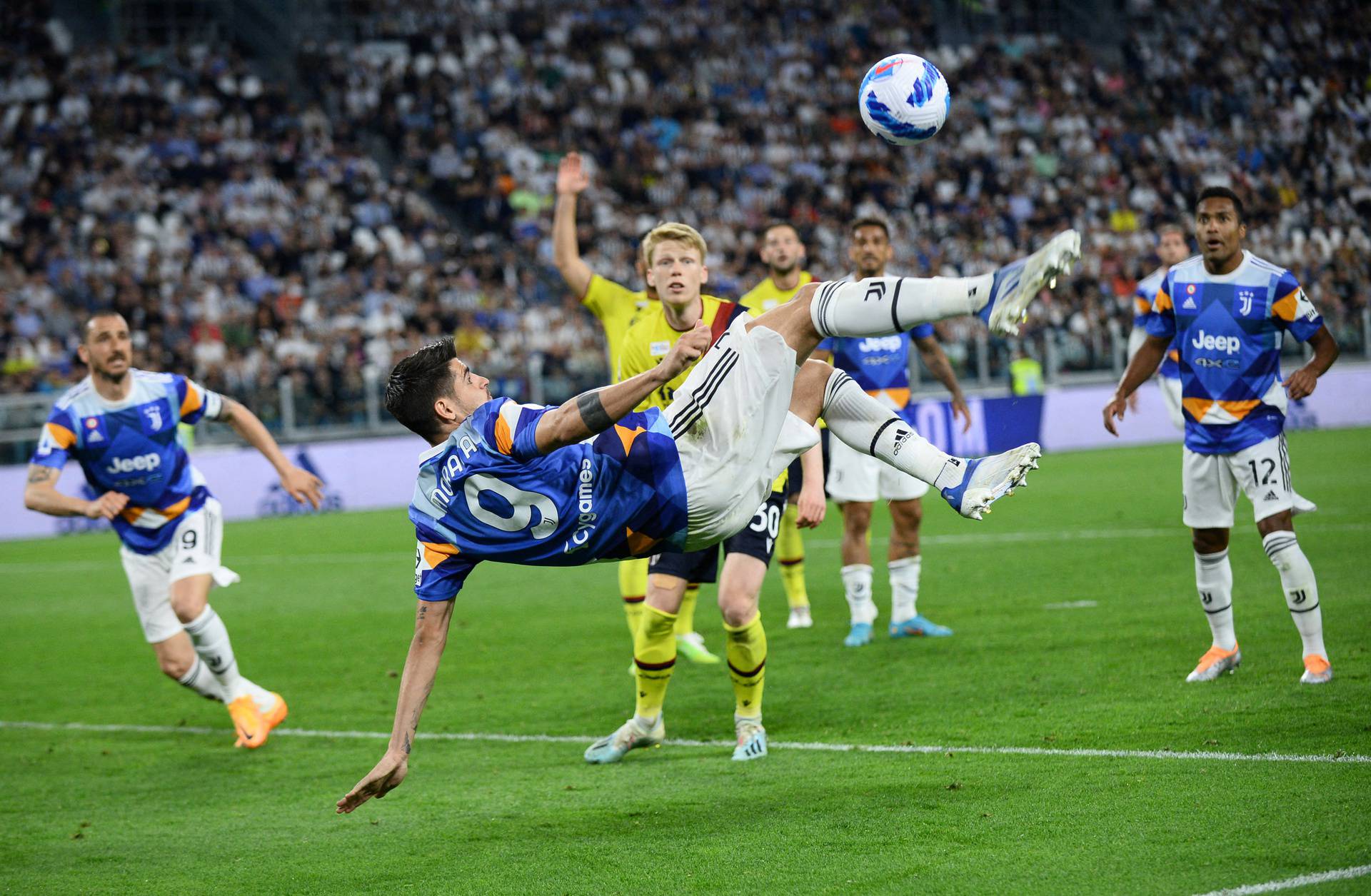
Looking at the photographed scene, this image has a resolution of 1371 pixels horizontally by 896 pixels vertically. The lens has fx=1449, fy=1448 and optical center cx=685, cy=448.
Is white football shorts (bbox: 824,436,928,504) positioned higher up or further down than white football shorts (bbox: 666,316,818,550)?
further down

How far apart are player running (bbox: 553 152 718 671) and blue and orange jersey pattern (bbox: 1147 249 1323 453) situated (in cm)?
285

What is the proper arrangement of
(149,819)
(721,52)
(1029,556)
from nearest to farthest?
1. (149,819)
2. (1029,556)
3. (721,52)

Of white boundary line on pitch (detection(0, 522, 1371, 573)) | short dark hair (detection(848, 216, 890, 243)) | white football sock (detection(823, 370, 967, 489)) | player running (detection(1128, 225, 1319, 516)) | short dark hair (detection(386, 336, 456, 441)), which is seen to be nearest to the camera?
short dark hair (detection(386, 336, 456, 441))

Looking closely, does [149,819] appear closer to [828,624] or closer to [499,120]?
[828,624]

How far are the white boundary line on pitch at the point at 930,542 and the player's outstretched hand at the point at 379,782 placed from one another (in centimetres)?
1024

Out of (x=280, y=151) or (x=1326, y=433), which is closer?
(x=1326, y=433)

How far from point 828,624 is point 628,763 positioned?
13.0 ft

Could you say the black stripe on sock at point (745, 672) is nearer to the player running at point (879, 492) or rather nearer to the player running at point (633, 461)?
the player running at point (633, 461)

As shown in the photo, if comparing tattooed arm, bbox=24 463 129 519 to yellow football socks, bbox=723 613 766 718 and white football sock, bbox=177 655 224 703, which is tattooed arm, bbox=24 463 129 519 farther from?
yellow football socks, bbox=723 613 766 718

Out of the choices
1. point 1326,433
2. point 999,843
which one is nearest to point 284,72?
point 1326,433

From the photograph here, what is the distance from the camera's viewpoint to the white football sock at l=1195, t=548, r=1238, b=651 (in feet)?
24.7

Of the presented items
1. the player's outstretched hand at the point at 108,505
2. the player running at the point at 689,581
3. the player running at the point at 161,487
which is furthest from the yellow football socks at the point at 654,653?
the player's outstretched hand at the point at 108,505

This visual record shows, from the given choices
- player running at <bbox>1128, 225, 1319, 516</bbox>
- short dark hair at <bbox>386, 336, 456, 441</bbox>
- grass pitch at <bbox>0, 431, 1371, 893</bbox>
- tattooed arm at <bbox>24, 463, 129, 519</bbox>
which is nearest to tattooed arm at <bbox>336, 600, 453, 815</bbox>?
grass pitch at <bbox>0, 431, 1371, 893</bbox>

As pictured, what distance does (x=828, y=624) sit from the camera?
10602mm
